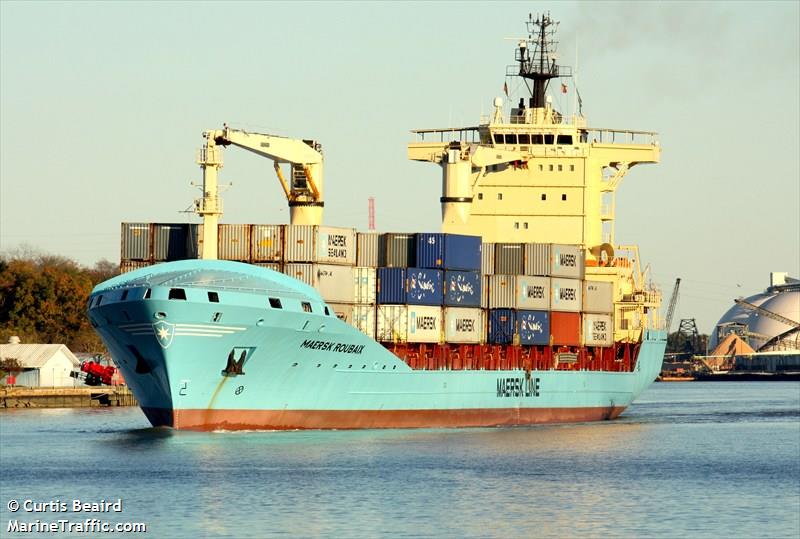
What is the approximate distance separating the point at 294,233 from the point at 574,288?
17.2 meters

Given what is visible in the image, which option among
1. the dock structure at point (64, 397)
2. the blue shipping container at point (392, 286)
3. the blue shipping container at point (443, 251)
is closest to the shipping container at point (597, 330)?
the blue shipping container at point (443, 251)

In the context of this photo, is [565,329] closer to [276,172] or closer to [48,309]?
[276,172]

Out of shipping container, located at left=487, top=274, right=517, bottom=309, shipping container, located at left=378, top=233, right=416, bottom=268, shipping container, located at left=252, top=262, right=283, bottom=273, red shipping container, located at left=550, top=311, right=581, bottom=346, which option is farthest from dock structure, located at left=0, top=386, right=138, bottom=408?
shipping container, located at left=252, top=262, right=283, bottom=273

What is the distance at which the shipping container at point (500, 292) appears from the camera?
69.2 m

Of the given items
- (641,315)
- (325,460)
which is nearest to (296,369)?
(325,460)

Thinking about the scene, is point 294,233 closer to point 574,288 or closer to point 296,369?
point 296,369

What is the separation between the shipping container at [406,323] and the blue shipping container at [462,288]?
117 centimetres

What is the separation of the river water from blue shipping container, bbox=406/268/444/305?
5486mm

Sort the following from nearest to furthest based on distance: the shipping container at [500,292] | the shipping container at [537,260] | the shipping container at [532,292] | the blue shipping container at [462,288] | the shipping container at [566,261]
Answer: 1. the blue shipping container at [462,288]
2. the shipping container at [500,292]
3. the shipping container at [532,292]
4. the shipping container at [537,260]
5. the shipping container at [566,261]

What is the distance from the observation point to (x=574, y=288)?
73.4m

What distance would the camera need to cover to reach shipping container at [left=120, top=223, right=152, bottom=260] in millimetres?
63938

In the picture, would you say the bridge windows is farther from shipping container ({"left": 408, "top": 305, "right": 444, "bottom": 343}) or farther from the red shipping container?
the red shipping container

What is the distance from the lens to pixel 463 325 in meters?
66.9

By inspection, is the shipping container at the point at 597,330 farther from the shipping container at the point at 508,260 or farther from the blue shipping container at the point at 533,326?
the shipping container at the point at 508,260
